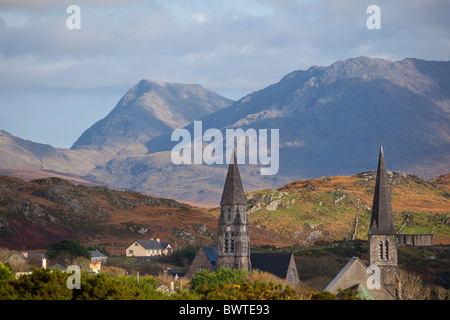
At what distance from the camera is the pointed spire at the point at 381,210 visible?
3462 inches

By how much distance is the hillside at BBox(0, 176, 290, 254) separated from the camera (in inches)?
6156

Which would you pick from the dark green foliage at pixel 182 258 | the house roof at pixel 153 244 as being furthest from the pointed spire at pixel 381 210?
the house roof at pixel 153 244

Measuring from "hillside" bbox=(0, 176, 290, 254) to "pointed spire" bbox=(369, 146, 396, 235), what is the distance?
236 feet

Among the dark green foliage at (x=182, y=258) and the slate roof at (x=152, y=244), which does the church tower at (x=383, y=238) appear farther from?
the slate roof at (x=152, y=244)

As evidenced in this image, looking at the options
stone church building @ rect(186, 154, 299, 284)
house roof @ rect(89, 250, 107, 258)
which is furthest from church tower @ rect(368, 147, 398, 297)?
house roof @ rect(89, 250, 107, 258)

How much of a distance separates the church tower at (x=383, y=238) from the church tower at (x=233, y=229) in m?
17.5

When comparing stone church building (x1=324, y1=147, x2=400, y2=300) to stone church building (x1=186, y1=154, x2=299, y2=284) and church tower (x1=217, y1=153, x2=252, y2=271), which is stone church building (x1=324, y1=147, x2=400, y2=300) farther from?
church tower (x1=217, y1=153, x2=252, y2=271)

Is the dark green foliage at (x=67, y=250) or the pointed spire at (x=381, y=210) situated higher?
the pointed spire at (x=381, y=210)

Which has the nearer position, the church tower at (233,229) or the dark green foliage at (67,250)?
the church tower at (233,229)

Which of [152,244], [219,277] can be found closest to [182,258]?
[152,244]

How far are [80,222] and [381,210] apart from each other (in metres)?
96.1
